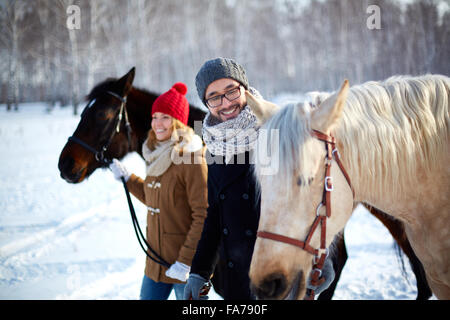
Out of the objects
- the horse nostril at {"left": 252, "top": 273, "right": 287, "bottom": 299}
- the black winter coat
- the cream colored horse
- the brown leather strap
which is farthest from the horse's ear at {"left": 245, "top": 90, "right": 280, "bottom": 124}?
the horse nostril at {"left": 252, "top": 273, "right": 287, "bottom": 299}

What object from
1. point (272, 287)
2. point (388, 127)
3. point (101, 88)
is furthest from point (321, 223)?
point (101, 88)

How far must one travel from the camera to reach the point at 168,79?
1705 cm

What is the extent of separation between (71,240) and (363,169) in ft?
13.3

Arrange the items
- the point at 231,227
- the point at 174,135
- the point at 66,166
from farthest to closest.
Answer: the point at 66,166
the point at 174,135
the point at 231,227

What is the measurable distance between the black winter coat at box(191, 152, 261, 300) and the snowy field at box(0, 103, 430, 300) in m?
1.53

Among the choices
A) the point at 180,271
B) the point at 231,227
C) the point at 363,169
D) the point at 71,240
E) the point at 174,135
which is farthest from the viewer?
the point at 71,240

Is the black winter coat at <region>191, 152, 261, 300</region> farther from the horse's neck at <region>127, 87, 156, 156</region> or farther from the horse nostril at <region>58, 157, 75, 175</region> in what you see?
the horse nostril at <region>58, 157, 75, 175</region>

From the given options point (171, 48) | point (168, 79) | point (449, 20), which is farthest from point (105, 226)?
point (168, 79)

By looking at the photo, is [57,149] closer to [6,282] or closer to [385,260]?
[6,282]

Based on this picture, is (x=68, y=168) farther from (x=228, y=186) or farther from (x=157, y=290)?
(x=228, y=186)

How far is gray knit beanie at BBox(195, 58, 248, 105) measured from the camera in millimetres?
1483

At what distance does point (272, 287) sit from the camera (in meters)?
0.99
